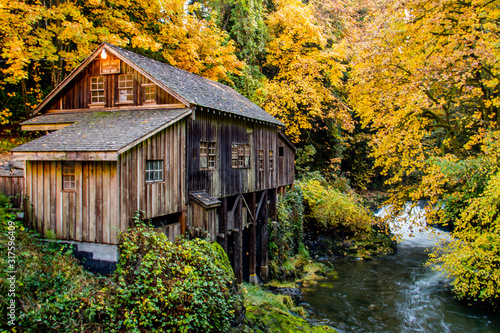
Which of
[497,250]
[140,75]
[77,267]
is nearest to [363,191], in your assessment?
[497,250]

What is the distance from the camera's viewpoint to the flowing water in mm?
12539

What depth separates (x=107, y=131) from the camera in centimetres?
943

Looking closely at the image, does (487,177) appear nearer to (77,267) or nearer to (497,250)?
(497,250)

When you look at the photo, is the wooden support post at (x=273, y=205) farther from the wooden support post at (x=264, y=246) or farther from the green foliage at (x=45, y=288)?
the green foliage at (x=45, y=288)

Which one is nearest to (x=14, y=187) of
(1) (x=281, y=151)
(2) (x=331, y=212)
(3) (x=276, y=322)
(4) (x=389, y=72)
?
(3) (x=276, y=322)

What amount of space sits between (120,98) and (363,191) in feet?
87.1

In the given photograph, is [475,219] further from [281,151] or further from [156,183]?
[156,183]

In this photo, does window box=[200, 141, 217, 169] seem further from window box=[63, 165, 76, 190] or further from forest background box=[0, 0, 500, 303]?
forest background box=[0, 0, 500, 303]

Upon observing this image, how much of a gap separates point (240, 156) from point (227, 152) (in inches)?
50.3

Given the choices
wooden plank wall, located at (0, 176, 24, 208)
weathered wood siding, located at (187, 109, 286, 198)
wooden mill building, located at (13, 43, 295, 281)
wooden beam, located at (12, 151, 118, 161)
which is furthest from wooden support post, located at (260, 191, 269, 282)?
wooden plank wall, located at (0, 176, 24, 208)

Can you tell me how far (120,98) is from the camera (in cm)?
1165

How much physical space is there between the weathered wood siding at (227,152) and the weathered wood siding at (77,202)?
3.31 m

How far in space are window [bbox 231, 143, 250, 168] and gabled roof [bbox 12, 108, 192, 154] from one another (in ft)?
13.2

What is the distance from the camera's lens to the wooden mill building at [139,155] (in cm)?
857
